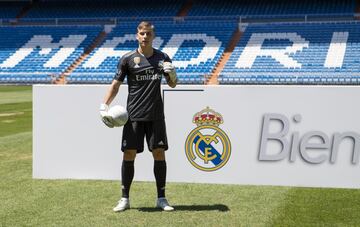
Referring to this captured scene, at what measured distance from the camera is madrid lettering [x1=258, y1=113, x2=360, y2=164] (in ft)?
20.8

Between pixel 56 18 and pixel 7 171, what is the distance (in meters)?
30.9

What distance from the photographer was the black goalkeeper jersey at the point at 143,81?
5.35 m

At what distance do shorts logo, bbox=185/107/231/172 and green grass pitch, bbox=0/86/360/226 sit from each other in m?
0.29

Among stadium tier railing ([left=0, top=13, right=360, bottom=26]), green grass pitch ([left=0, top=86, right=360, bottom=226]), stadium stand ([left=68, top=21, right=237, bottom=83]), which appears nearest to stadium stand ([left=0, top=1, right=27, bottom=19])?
stadium tier railing ([left=0, top=13, right=360, bottom=26])

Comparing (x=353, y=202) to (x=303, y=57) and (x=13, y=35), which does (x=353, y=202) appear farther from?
(x=13, y=35)

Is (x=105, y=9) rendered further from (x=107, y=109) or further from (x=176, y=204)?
(x=176, y=204)

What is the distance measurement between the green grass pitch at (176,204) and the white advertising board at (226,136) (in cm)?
20

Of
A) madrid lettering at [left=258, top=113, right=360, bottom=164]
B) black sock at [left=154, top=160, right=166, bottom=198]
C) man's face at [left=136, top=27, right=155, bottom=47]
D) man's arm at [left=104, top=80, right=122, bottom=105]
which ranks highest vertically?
man's face at [left=136, top=27, right=155, bottom=47]

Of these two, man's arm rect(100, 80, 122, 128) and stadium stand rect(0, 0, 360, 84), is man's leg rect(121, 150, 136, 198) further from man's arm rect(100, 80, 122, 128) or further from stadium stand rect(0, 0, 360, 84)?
stadium stand rect(0, 0, 360, 84)

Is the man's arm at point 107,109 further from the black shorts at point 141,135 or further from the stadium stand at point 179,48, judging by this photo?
the stadium stand at point 179,48

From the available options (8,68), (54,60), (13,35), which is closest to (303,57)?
(54,60)

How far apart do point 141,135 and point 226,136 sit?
1.46 m

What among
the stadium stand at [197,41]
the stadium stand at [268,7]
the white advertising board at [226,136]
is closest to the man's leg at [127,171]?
the white advertising board at [226,136]

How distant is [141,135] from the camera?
5.45 metres
